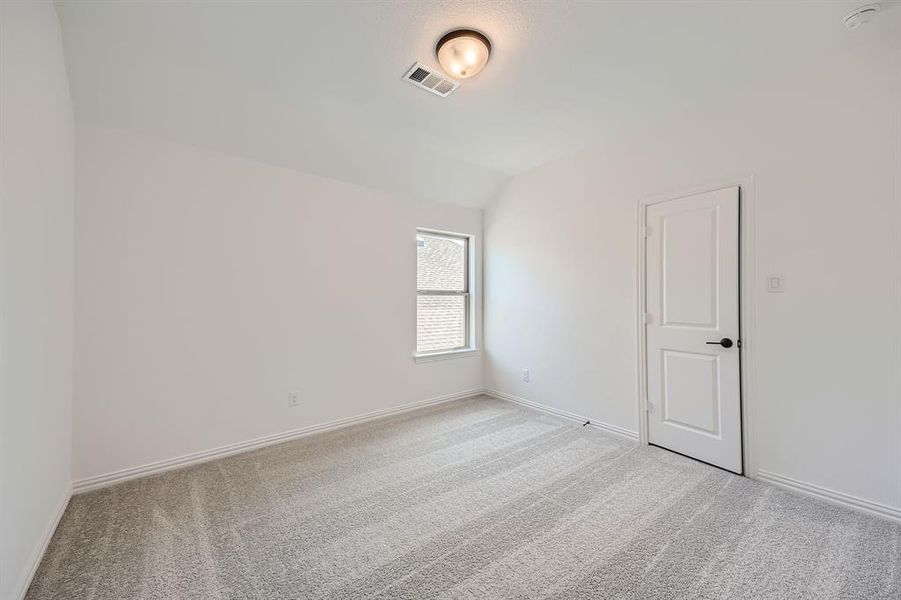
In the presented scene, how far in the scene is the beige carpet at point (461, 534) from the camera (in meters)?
1.54

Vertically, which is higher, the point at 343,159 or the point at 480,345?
the point at 343,159

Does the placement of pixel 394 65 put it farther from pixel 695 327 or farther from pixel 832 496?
pixel 832 496

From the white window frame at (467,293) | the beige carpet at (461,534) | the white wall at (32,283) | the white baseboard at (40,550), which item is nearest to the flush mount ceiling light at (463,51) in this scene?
the white wall at (32,283)

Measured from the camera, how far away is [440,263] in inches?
167

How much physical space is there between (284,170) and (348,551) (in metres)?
2.82

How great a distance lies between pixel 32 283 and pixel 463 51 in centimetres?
238

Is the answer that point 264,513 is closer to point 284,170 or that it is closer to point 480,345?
point 284,170

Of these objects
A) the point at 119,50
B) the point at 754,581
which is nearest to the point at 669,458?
the point at 754,581

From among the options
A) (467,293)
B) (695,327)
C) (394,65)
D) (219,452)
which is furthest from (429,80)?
(219,452)

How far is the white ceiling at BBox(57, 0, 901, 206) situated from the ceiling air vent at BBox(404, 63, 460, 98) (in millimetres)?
64

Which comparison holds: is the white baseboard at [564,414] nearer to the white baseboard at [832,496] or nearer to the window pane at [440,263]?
the white baseboard at [832,496]

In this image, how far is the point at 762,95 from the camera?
239 centimetres

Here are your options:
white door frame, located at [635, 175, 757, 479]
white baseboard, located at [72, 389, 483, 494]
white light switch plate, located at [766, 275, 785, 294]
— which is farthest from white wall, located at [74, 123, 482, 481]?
white light switch plate, located at [766, 275, 785, 294]

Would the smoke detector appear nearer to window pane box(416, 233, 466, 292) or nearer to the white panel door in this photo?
the white panel door
